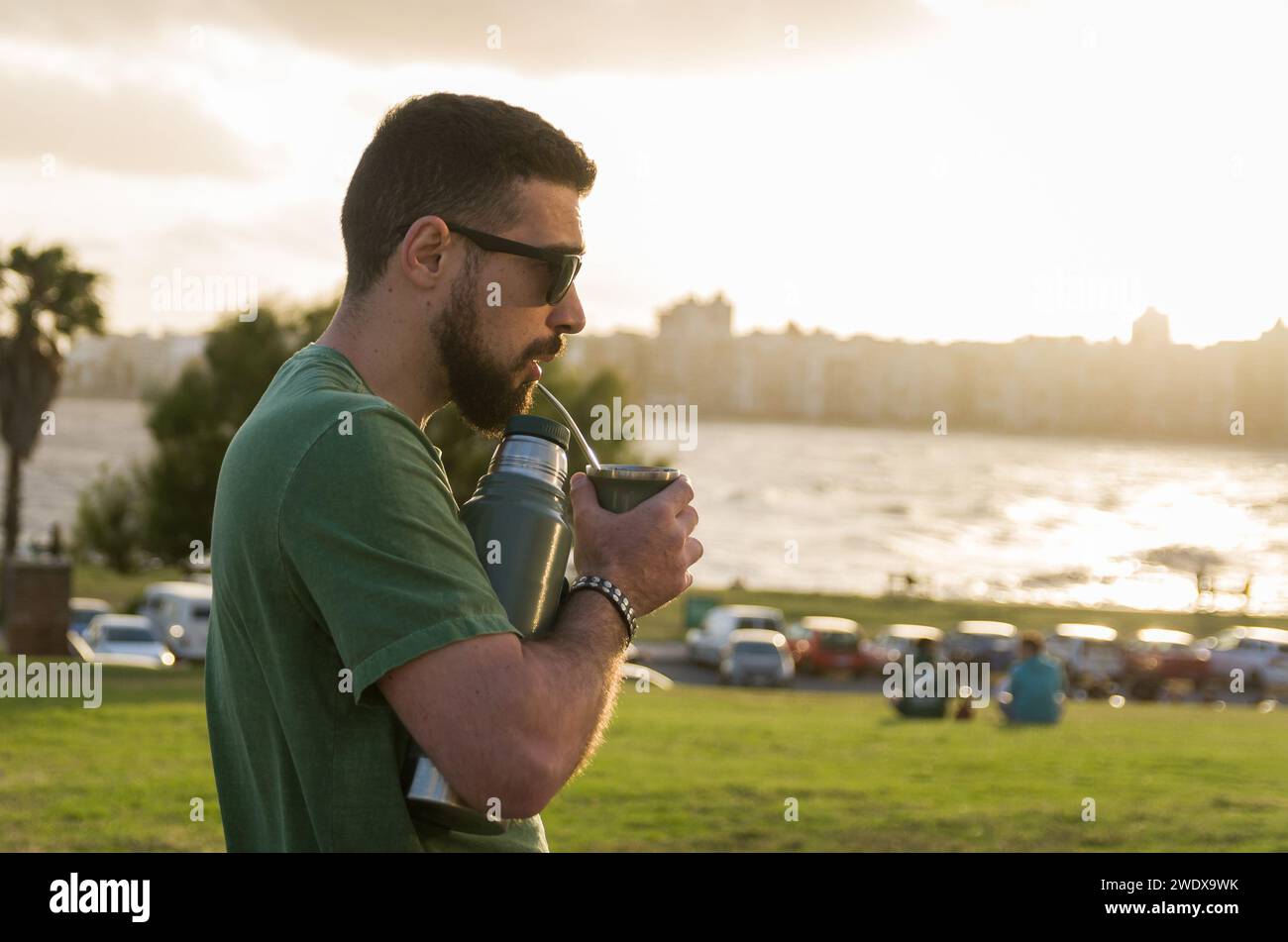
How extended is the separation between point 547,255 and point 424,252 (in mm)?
196

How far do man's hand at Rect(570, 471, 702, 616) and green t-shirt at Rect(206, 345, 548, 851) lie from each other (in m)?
0.30

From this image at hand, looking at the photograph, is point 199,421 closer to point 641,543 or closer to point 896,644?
point 896,644

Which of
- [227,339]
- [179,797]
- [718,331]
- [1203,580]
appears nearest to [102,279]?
[227,339]

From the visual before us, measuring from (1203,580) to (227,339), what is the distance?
63.6 m

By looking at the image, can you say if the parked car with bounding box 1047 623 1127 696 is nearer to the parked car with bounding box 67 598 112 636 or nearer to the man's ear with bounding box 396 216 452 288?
the parked car with bounding box 67 598 112 636

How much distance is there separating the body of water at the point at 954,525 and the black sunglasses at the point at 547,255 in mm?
77534

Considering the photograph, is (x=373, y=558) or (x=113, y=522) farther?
(x=113, y=522)

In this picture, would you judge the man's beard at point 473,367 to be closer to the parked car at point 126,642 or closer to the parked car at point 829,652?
the parked car at point 126,642

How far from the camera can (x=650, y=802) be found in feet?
31.6

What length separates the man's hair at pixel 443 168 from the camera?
2125mm

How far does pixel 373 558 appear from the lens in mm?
1809

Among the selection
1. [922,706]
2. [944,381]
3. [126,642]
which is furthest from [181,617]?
[944,381]
